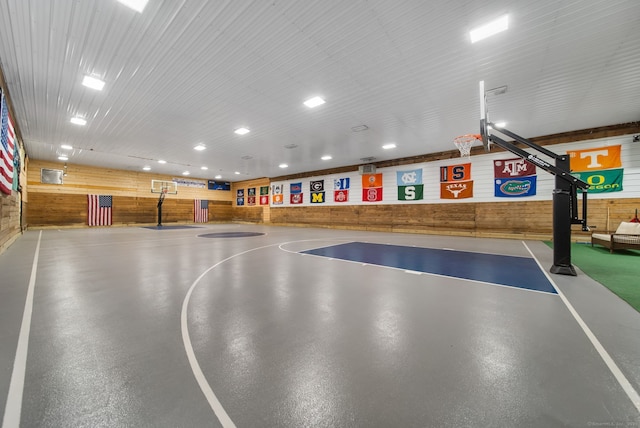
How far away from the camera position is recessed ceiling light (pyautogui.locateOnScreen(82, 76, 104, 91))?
5.19m

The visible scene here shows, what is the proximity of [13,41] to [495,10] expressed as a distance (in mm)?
7542

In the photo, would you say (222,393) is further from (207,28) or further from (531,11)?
(531,11)

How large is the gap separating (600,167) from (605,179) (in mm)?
425

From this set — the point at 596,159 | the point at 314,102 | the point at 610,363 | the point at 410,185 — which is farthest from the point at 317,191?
the point at 610,363

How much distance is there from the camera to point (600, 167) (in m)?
8.05

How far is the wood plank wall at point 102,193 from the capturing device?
13422 mm

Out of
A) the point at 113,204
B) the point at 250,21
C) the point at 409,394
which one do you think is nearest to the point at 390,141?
the point at 250,21

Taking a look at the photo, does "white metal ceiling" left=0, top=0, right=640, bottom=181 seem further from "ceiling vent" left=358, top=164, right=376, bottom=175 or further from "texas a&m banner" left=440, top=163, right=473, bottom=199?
"ceiling vent" left=358, top=164, right=376, bottom=175

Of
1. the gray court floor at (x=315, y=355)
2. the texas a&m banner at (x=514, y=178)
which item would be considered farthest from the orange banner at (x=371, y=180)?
the gray court floor at (x=315, y=355)

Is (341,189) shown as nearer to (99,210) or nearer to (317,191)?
(317,191)

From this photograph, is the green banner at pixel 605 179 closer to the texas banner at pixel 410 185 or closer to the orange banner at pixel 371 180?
the texas banner at pixel 410 185

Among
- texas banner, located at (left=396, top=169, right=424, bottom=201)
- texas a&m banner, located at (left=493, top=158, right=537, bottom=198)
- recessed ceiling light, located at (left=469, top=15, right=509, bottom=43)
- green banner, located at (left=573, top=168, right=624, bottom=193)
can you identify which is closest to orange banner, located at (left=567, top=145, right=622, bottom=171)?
green banner, located at (left=573, top=168, right=624, bottom=193)

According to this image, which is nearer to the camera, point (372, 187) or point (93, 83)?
point (93, 83)

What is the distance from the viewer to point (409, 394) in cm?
145
